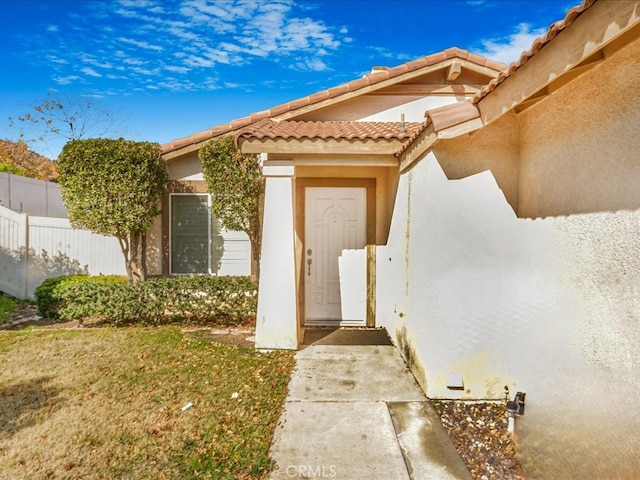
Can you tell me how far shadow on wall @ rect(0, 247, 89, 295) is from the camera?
32.9 feet

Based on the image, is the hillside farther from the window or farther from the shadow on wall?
the window

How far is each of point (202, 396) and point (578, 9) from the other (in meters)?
5.36

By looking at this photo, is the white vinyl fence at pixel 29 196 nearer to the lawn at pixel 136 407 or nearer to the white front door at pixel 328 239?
the lawn at pixel 136 407

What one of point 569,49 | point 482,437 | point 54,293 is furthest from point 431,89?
point 54,293

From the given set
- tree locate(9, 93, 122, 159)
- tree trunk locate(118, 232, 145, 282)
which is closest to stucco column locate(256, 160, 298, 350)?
tree trunk locate(118, 232, 145, 282)

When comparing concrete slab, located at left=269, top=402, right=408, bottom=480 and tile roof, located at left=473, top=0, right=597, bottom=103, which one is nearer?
tile roof, located at left=473, top=0, right=597, bottom=103

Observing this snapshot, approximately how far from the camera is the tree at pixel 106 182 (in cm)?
791

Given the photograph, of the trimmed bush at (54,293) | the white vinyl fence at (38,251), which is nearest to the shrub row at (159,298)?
the trimmed bush at (54,293)

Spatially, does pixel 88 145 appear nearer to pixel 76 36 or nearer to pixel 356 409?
pixel 356 409

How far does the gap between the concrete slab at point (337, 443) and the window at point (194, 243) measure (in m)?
5.11

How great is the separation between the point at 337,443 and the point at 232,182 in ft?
19.1

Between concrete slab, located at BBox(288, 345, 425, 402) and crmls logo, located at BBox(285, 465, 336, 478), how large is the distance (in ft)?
4.30

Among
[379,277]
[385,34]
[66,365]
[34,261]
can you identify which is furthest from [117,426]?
[385,34]

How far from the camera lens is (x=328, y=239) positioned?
321 inches
